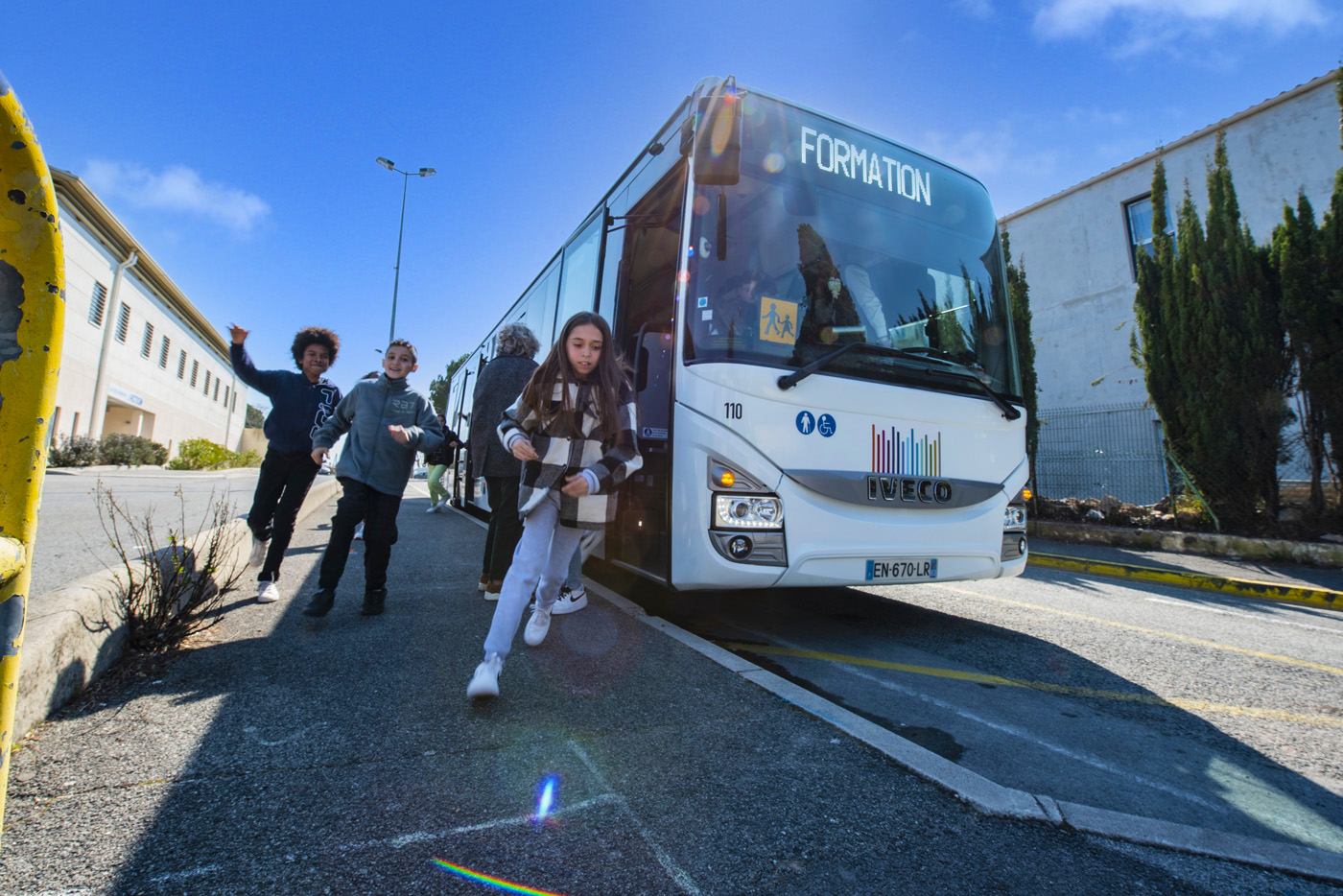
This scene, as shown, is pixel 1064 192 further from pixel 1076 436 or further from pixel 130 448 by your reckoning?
pixel 130 448

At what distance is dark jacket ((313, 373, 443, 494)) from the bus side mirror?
227 cm

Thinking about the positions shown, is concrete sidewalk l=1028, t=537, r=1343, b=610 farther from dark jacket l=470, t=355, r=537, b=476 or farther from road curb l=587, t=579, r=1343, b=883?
dark jacket l=470, t=355, r=537, b=476

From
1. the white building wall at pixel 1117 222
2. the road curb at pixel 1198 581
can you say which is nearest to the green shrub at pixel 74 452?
the road curb at pixel 1198 581

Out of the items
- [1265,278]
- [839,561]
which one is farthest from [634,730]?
[1265,278]

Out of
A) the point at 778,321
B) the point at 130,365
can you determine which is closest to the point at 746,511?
the point at 778,321

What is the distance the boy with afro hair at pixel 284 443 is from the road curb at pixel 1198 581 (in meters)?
8.19

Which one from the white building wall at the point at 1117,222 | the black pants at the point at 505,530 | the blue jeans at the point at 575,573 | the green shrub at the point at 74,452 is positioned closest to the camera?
the blue jeans at the point at 575,573

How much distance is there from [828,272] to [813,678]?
7.67 feet

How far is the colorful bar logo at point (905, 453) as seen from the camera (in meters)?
3.74

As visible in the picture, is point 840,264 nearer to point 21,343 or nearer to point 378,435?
point 378,435

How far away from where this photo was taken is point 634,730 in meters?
2.39

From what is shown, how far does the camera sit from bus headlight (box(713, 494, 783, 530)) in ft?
11.3

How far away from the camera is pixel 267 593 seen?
427cm

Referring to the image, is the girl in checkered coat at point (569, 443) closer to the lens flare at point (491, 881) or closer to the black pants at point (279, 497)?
the lens flare at point (491, 881)
